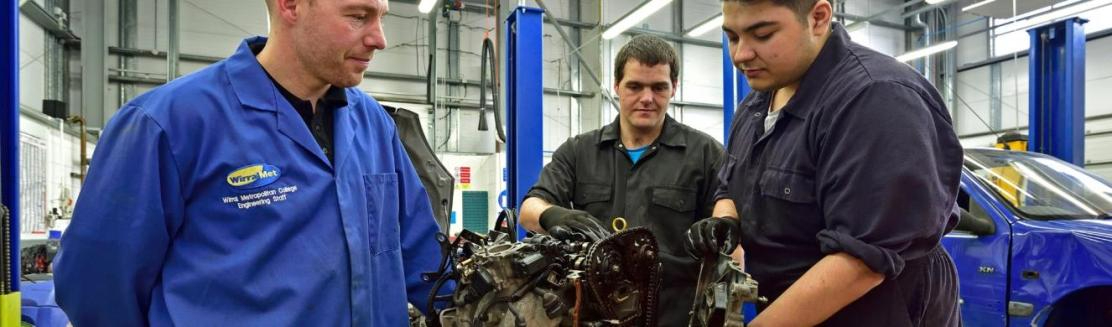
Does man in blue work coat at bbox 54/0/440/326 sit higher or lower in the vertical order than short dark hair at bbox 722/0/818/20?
lower

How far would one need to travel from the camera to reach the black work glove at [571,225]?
179 centimetres

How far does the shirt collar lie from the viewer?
2.37 metres

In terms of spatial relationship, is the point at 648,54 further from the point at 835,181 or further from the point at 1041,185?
the point at 1041,185

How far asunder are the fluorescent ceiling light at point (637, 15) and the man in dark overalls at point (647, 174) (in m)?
6.81

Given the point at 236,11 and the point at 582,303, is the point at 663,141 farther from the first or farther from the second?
the point at 236,11

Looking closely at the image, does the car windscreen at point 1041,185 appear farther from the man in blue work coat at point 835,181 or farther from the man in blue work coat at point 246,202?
the man in blue work coat at point 246,202

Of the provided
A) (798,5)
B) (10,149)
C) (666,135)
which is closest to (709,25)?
(666,135)

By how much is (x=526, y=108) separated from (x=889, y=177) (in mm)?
2920

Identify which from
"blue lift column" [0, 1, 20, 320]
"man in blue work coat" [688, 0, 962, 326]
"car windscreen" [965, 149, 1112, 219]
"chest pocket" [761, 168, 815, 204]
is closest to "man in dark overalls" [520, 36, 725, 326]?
"man in blue work coat" [688, 0, 962, 326]

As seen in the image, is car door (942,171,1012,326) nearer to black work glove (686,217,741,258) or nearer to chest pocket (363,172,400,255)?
black work glove (686,217,741,258)


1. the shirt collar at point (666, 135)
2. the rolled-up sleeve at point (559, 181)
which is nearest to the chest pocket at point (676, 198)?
the shirt collar at point (666, 135)

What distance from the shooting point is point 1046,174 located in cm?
381

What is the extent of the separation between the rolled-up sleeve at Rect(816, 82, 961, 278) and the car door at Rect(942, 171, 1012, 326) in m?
2.46

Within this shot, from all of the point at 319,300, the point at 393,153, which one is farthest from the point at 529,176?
the point at 319,300
